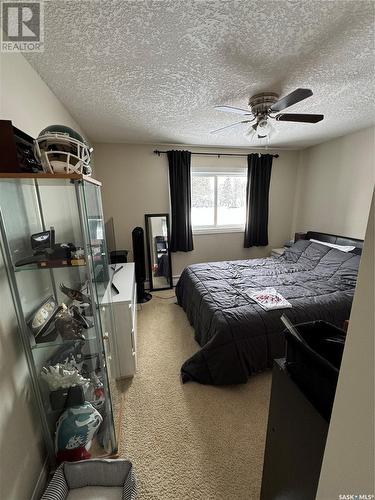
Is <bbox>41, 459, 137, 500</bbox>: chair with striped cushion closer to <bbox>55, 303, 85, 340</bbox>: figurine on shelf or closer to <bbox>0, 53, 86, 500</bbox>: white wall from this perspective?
<bbox>0, 53, 86, 500</bbox>: white wall

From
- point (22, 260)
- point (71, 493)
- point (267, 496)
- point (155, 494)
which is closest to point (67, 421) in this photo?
point (71, 493)

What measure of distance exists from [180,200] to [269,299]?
89.4 inches

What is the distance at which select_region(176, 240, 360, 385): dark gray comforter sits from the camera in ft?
5.90

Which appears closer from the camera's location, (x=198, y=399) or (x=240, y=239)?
(x=198, y=399)

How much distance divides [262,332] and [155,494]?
125 cm

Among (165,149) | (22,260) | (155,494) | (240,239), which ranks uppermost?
(165,149)

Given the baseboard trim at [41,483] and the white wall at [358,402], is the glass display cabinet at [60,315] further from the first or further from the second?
the white wall at [358,402]

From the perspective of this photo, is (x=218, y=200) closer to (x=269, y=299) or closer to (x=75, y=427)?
(x=269, y=299)

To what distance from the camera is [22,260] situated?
107 cm

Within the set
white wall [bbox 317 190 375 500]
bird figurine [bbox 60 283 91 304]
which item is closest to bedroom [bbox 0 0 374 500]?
white wall [bbox 317 190 375 500]

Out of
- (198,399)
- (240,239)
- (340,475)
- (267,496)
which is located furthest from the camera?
(240,239)

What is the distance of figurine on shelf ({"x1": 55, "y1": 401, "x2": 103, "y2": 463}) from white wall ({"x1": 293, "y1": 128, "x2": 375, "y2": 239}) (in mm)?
3669

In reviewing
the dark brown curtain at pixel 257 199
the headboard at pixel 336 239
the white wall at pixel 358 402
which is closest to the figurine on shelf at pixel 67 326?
the white wall at pixel 358 402

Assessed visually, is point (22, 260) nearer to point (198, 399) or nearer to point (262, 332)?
point (198, 399)
